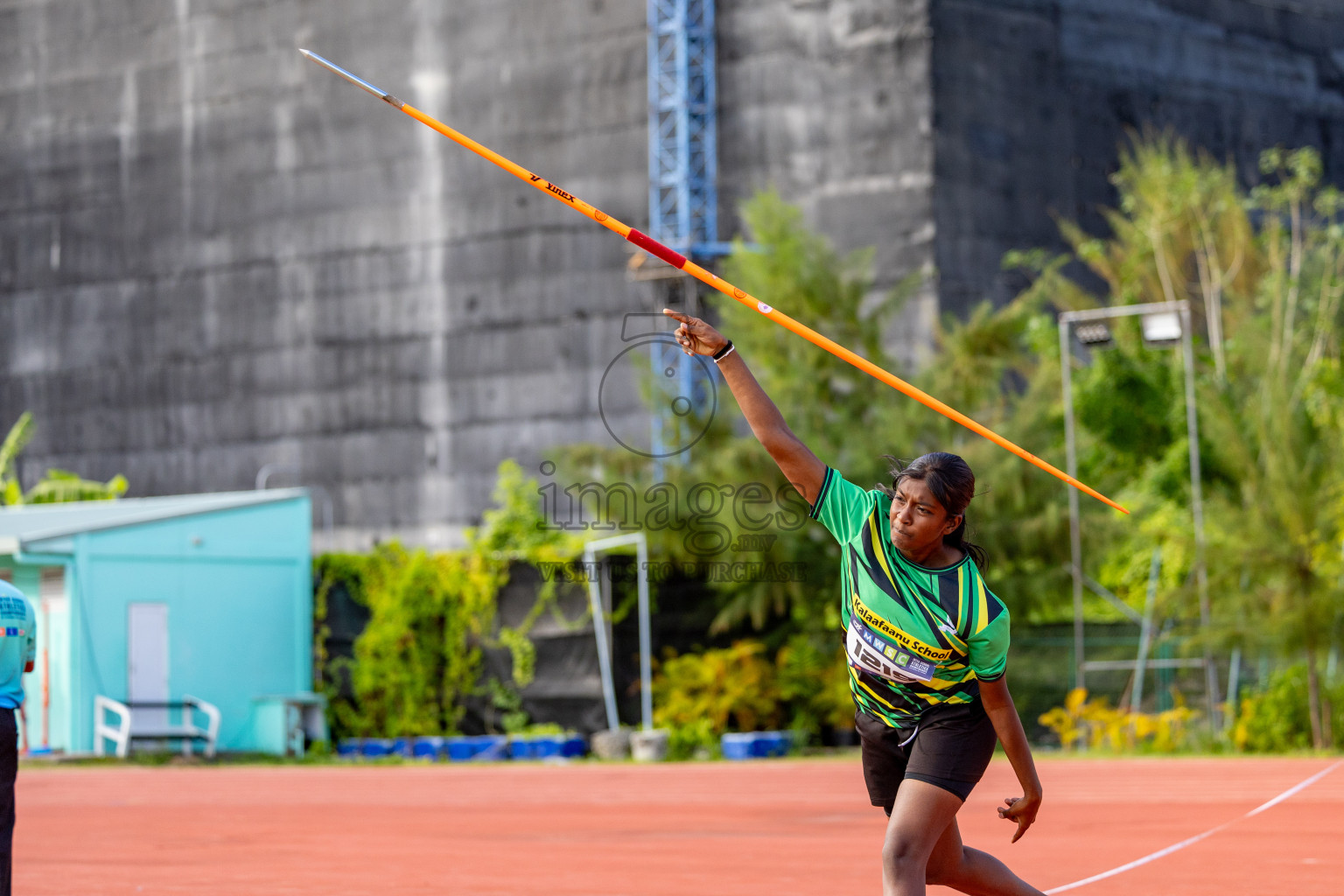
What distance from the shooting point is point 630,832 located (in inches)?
476

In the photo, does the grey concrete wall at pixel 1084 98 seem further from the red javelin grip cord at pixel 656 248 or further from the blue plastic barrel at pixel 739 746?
the red javelin grip cord at pixel 656 248

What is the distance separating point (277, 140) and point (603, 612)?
19.8 m

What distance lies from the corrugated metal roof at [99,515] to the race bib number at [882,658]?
64.4 ft

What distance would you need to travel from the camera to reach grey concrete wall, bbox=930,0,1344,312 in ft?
105

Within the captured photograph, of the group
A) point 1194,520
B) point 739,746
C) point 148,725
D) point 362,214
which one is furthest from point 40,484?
point 1194,520

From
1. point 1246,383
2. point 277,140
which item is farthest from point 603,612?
point 277,140

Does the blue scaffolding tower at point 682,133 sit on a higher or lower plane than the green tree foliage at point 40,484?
higher

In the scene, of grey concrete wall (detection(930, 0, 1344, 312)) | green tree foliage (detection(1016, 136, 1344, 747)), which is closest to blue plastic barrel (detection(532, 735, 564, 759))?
green tree foliage (detection(1016, 136, 1344, 747))

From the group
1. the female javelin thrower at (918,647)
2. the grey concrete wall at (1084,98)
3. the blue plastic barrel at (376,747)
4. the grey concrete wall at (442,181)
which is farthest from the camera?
the grey concrete wall at (442,181)

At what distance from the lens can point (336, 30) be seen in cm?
3812

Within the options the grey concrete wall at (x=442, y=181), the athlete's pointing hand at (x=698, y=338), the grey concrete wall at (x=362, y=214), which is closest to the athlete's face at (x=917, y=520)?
the athlete's pointing hand at (x=698, y=338)

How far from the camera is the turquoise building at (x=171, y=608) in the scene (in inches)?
918

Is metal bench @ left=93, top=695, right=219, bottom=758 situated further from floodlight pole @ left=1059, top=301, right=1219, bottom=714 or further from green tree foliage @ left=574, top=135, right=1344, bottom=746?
floodlight pole @ left=1059, top=301, right=1219, bottom=714

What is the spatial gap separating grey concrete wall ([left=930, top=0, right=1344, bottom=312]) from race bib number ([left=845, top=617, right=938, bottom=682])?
26.8 metres
